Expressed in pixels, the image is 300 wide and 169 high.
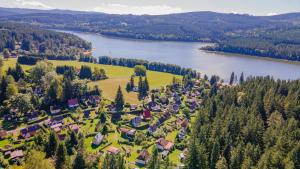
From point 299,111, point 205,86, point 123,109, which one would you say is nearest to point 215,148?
point 299,111

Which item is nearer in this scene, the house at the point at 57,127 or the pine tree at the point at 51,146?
the pine tree at the point at 51,146

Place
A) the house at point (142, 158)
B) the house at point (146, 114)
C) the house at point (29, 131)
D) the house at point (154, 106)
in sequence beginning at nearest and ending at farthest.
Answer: the house at point (142, 158), the house at point (29, 131), the house at point (146, 114), the house at point (154, 106)

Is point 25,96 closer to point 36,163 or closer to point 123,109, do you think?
point 123,109

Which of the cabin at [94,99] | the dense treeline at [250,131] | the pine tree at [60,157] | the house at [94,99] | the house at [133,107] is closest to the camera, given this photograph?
the dense treeline at [250,131]

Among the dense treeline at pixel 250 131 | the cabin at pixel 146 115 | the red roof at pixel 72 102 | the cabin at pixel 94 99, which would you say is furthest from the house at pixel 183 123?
the red roof at pixel 72 102

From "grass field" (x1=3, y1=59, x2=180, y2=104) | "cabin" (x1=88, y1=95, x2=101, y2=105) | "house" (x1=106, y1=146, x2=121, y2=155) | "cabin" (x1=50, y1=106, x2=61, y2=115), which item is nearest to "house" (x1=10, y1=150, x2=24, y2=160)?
"house" (x1=106, y1=146, x2=121, y2=155)

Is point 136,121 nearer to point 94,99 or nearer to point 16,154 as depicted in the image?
point 94,99

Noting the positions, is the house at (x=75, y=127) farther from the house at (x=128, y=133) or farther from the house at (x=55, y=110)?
the house at (x=55, y=110)
